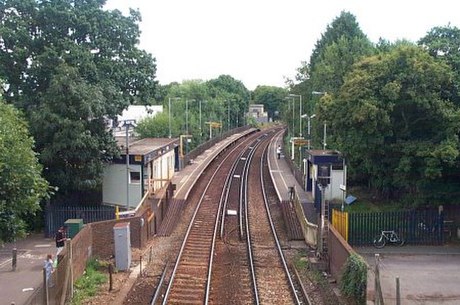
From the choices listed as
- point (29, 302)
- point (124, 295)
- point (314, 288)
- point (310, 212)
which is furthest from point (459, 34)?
point (29, 302)

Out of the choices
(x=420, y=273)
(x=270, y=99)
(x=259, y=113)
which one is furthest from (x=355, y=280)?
(x=270, y=99)

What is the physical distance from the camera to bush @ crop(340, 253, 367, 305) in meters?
14.6

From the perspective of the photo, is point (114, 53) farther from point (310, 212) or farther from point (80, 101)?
Result: point (310, 212)

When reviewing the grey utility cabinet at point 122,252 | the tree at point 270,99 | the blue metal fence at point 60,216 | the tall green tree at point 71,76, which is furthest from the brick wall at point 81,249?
the tree at point 270,99

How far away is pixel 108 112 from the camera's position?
94.5ft

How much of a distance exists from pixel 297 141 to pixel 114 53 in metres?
19.1

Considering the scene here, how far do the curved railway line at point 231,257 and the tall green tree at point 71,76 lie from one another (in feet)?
20.9

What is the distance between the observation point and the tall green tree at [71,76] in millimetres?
26375

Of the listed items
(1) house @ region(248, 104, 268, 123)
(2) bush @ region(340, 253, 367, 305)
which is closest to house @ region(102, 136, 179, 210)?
(2) bush @ region(340, 253, 367, 305)

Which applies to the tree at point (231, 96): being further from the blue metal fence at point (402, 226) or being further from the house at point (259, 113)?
the blue metal fence at point (402, 226)

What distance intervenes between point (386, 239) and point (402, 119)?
17.6 ft

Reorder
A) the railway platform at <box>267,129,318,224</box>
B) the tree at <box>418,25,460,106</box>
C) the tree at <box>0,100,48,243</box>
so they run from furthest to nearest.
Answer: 1. the railway platform at <box>267,129,318,224</box>
2. the tree at <box>418,25,460,106</box>
3. the tree at <box>0,100,48,243</box>

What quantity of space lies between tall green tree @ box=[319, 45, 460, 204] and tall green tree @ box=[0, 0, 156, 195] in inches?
447

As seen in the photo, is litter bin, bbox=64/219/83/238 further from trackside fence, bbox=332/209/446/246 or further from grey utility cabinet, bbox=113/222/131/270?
trackside fence, bbox=332/209/446/246
